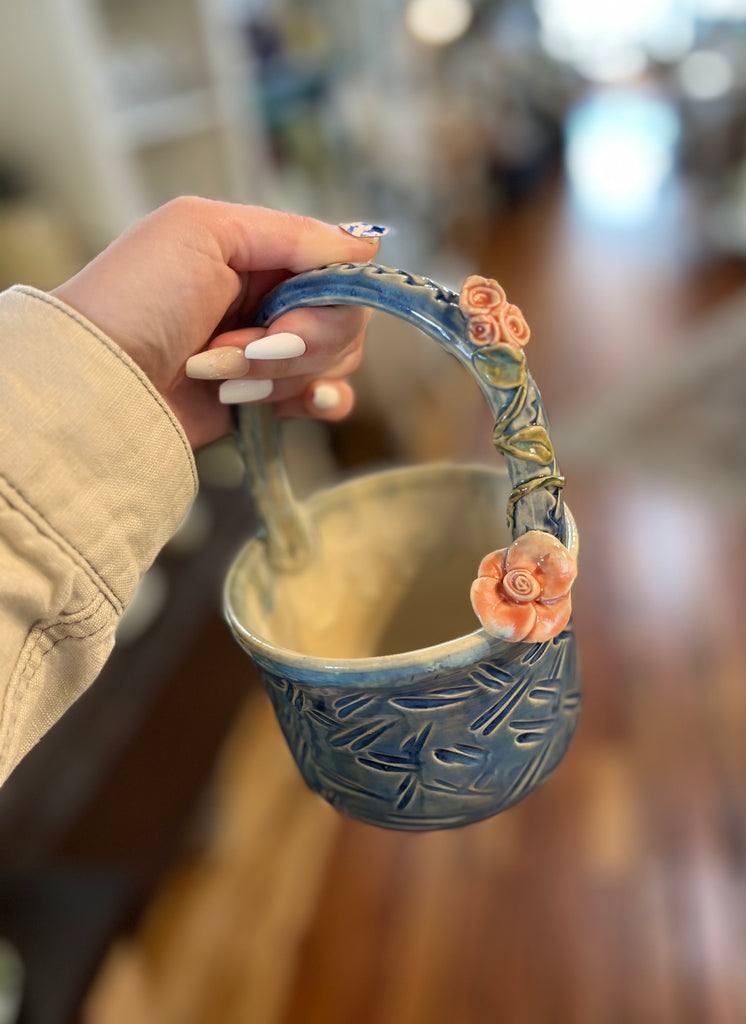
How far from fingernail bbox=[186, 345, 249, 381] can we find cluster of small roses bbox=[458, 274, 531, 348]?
9 cm

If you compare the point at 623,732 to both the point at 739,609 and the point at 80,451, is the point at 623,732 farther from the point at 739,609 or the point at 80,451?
the point at 80,451

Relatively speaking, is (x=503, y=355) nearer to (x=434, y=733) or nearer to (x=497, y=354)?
(x=497, y=354)


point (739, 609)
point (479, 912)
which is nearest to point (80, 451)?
point (479, 912)

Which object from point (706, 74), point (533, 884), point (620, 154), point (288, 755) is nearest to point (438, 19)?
point (620, 154)

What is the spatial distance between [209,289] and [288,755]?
1495 mm

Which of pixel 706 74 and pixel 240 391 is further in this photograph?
pixel 706 74

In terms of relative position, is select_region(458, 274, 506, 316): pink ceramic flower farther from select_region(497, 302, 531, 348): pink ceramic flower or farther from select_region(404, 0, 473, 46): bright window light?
select_region(404, 0, 473, 46): bright window light

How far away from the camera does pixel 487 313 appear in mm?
280

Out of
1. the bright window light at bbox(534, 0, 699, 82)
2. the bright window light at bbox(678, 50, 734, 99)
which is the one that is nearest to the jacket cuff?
the bright window light at bbox(678, 50, 734, 99)

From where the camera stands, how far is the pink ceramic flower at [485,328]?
0.28 metres

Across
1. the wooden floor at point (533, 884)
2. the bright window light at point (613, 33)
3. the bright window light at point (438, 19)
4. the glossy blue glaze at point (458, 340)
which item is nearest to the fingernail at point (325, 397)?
the glossy blue glaze at point (458, 340)

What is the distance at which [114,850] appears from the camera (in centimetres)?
135

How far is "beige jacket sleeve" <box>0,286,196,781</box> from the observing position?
312 millimetres

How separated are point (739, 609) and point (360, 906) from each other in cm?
96
